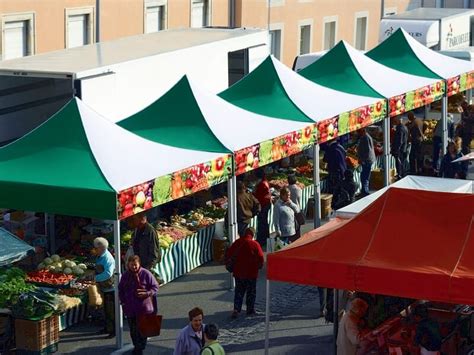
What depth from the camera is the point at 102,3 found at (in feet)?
91.8

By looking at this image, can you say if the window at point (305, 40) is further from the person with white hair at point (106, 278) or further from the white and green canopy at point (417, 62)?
the person with white hair at point (106, 278)

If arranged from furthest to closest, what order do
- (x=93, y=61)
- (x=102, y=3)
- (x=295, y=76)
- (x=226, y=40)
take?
(x=102, y=3) < (x=226, y=40) < (x=295, y=76) < (x=93, y=61)

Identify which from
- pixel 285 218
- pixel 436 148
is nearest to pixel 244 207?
pixel 285 218

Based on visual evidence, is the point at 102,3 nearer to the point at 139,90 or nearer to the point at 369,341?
the point at 139,90

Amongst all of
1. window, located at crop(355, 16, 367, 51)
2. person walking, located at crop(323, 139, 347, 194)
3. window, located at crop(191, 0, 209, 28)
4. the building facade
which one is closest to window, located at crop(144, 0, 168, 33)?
the building facade

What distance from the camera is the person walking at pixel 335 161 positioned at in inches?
867

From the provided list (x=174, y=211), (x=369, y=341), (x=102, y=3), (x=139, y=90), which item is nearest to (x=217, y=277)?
(x=174, y=211)

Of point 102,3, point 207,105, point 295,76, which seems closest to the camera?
point 207,105

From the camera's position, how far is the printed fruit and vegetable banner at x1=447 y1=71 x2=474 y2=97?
2438cm

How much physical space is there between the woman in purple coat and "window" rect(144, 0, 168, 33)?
54.6 feet

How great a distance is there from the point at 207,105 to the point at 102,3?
11207mm

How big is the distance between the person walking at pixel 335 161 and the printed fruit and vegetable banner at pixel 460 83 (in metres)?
3.41

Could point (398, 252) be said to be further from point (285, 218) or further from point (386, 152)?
point (386, 152)

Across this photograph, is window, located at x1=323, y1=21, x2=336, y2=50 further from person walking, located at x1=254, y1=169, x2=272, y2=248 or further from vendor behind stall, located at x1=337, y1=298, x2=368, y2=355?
vendor behind stall, located at x1=337, y1=298, x2=368, y2=355
